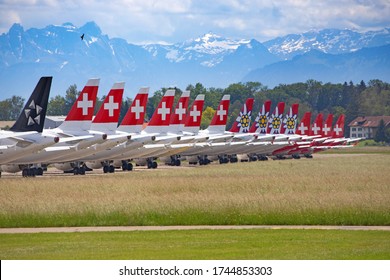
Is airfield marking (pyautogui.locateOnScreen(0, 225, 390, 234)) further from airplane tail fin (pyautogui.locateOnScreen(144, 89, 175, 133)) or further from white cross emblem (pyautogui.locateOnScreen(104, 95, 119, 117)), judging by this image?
airplane tail fin (pyautogui.locateOnScreen(144, 89, 175, 133))

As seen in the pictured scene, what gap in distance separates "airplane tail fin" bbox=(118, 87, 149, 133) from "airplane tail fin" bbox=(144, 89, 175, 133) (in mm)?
4317

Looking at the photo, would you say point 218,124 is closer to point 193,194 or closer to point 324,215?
point 193,194

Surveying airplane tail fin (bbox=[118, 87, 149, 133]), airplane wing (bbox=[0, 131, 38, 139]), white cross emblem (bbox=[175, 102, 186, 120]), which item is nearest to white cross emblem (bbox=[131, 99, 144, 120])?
airplane tail fin (bbox=[118, 87, 149, 133])

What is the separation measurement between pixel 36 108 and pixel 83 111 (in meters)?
9.54

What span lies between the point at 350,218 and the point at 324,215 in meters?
1.10

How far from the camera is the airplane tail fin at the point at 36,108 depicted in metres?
61.4

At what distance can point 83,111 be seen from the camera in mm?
71062

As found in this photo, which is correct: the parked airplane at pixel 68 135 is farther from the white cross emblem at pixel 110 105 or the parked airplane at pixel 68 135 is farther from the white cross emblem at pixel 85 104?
the white cross emblem at pixel 110 105

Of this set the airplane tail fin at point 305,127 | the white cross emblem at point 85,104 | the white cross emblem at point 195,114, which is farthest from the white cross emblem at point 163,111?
the airplane tail fin at point 305,127

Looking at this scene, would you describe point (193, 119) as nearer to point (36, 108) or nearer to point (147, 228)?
point (36, 108)

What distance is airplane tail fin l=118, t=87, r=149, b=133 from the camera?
81312 mm

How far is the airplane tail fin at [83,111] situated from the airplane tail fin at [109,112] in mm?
3458

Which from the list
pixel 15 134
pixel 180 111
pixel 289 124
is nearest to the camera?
pixel 15 134

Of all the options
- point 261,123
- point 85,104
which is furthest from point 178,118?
point 261,123
